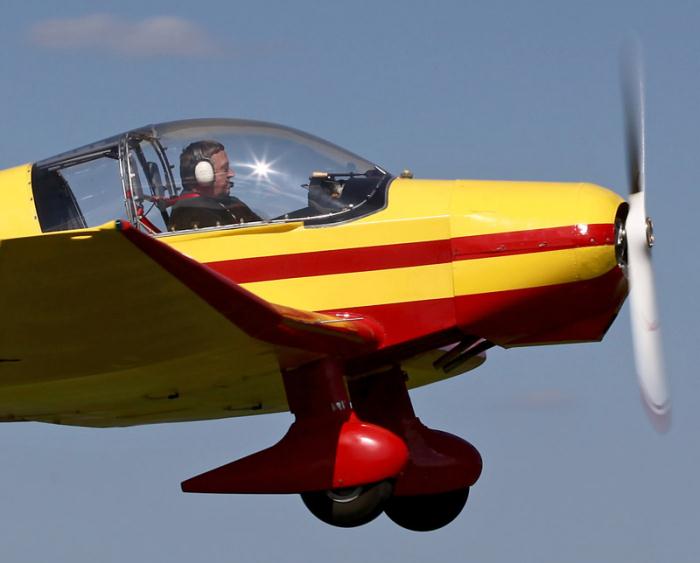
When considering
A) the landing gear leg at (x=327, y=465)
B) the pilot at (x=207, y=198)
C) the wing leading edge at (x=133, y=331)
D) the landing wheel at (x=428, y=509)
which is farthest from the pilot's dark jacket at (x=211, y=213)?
the landing wheel at (x=428, y=509)

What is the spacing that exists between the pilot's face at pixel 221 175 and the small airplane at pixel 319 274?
0.4 inches

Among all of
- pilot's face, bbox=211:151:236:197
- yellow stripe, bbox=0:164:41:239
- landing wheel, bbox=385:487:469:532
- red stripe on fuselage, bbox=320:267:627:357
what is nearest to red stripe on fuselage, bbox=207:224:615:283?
red stripe on fuselage, bbox=320:267:627:357

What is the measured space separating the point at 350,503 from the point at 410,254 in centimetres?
184

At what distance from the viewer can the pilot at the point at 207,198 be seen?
492 inches

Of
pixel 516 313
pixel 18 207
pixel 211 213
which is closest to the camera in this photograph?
pixel 516 313

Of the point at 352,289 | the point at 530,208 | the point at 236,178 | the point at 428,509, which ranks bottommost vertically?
the point at 428,509

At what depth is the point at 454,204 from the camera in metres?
12.3

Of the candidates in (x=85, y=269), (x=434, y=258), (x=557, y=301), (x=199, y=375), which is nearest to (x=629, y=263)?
(x=557, y=301)

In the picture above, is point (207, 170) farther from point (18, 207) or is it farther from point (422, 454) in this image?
point (422, 454)

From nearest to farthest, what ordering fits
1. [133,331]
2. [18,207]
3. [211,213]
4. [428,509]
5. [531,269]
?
[133,331] → [531,269] → [211,213] → [18,207] → [428,509]

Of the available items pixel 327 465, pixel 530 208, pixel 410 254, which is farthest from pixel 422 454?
pixel 530 208

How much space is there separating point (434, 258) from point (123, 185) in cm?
240

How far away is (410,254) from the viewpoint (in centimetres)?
1229

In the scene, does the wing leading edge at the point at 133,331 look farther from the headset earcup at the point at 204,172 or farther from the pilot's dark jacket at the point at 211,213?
the headset earcup at the point at 204,172
